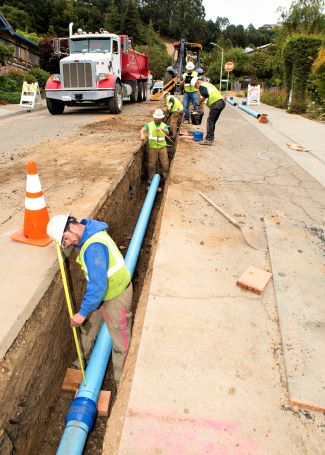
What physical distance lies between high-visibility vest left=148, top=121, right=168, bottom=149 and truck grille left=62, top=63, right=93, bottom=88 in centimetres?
509

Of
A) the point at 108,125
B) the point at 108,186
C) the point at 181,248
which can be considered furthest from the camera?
the point at 108,125

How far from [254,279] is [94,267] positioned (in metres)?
1.56

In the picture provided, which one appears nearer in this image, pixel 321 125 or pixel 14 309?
pixel 14 309

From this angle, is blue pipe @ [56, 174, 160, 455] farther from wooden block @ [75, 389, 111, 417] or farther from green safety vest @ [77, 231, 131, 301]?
green safety vest @ [77, 231, 131, 301]

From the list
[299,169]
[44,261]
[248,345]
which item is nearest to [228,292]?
[248,345]

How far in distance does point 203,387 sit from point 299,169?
599 cm

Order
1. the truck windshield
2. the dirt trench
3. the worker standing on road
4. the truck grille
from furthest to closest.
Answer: the truck windshield → the truck grille → the worker standing on road → the dirt trench

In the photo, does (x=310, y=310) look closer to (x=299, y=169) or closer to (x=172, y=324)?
(x=172, y=324)

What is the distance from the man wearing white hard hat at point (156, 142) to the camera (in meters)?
8.32

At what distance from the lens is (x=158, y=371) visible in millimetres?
2498

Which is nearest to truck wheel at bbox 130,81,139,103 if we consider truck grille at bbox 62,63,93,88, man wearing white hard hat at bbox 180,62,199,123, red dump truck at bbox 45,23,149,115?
red dump truck at bbox 45,23,149,115

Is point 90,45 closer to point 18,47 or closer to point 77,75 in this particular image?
point 77,75

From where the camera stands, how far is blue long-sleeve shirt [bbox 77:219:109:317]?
2789 millimetres

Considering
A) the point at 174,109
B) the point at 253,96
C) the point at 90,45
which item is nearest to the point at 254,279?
the point at 174,109
